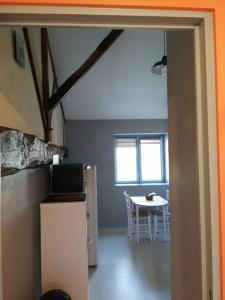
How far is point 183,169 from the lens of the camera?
1773 mm

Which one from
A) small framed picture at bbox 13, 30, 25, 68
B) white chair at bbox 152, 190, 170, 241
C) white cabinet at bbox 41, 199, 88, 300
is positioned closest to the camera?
small framed picture at bbox 13, 30, 25, 68

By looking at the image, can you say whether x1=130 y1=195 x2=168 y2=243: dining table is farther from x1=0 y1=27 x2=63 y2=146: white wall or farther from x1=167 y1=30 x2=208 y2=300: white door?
x1=167 y1=30 x2=208 y2=300: white door

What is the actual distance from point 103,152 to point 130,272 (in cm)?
303

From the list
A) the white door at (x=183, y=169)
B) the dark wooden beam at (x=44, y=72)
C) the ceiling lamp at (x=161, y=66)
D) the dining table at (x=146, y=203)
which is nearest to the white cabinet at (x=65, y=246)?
the white door at (x=183, y=169)

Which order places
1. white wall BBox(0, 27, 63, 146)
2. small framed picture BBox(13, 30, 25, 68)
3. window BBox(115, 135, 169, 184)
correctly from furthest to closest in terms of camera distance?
window BBox(115, 135, 169, 184) → small framed picture BBox(13, 30, 25, 68) → white wall BBox(0, 27, 63, 146)

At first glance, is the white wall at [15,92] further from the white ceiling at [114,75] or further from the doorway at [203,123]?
the white ceiling at [114,75]

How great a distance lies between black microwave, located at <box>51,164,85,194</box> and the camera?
3.39 m

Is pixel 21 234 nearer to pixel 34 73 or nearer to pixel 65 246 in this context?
pixel 65 246

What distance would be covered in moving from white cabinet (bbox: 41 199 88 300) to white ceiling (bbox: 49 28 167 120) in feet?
8.33

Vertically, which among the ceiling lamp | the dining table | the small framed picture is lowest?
the dining table

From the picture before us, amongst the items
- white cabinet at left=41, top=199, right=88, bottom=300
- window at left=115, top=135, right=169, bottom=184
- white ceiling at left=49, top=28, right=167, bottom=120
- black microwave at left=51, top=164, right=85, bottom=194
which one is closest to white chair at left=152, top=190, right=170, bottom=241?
window at left=115, top=135, right=169, bottom=184

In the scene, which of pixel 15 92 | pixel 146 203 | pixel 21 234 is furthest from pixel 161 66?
pixel 146 203

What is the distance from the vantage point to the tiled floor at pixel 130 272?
3285mm

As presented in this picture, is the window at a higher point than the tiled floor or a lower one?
higher
